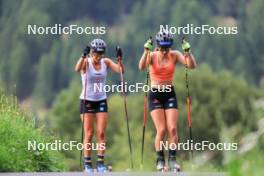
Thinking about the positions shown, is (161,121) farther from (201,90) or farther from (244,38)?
(244,38)

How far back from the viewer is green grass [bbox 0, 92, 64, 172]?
52.8 feet

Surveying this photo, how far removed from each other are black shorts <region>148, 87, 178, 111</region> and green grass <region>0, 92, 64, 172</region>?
6.01ft

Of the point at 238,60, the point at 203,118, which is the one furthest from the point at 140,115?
the point at 238,60

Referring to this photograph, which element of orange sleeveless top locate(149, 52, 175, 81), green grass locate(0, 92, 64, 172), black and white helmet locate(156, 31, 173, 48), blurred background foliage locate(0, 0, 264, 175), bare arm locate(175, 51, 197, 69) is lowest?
green grass locate(0, 92, 64, 172)

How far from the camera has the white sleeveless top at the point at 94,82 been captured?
1589cm

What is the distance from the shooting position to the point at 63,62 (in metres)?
198

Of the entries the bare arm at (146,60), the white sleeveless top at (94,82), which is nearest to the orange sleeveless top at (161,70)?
Result: the bare arm at (146,60)

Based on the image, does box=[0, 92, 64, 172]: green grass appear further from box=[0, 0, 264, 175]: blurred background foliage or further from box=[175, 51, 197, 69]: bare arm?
box=[175, 51, 197, 69]: bare arm

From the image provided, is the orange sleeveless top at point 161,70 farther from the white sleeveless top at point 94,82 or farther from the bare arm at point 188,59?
the white sleeveless top at point 94,82

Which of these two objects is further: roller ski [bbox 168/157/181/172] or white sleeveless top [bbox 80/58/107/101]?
white sleeveless top [bbox 80/58/107/101]

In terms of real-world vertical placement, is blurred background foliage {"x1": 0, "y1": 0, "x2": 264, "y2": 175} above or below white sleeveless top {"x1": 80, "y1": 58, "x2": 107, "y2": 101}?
above

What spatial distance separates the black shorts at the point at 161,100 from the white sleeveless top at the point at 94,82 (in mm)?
605

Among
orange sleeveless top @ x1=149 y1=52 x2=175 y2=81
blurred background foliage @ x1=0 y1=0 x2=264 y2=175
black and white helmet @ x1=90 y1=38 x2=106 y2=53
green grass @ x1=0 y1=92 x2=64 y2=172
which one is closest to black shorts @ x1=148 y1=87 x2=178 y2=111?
orange sleeveless top @ x1=149 y1=52 x2=175 y2=81

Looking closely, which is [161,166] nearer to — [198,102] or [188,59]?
[188,59]
